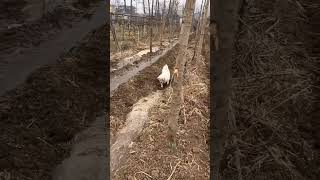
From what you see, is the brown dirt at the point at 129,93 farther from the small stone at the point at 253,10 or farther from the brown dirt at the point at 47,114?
the small stone at the point at 253,10

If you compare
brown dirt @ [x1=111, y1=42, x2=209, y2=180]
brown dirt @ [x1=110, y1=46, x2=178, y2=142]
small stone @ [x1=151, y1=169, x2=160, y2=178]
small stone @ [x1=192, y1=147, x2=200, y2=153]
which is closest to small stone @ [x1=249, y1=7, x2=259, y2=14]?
brown dirt @ [x1=111, y1=42, x2=209, y2=180]

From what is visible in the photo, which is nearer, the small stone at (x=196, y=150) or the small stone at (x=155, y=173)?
the small stone at (x=155, y=173)

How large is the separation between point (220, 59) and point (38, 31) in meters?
13.0

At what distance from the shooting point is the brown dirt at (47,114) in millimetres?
7597

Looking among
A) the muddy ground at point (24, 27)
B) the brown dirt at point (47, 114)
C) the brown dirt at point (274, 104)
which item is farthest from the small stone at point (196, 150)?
the muddy ground at point (24, 27)

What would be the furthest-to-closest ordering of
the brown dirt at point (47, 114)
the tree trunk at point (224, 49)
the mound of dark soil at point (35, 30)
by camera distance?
the mound of dark soil at point (35, 30) → the brown dirt at point (47, 114) → the tree trunk at point (224, 49)

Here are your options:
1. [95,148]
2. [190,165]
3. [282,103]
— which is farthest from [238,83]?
[95,148]

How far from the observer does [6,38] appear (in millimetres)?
13625

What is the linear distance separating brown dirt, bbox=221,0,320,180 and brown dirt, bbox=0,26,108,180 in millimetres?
4008

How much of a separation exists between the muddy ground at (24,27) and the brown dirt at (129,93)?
362 centimetres

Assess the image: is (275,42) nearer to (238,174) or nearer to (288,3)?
(288,3)

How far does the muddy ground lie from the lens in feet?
44.0

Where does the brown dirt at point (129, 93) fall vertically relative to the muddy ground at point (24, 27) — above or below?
below

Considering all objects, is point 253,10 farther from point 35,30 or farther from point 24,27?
point 35,30
